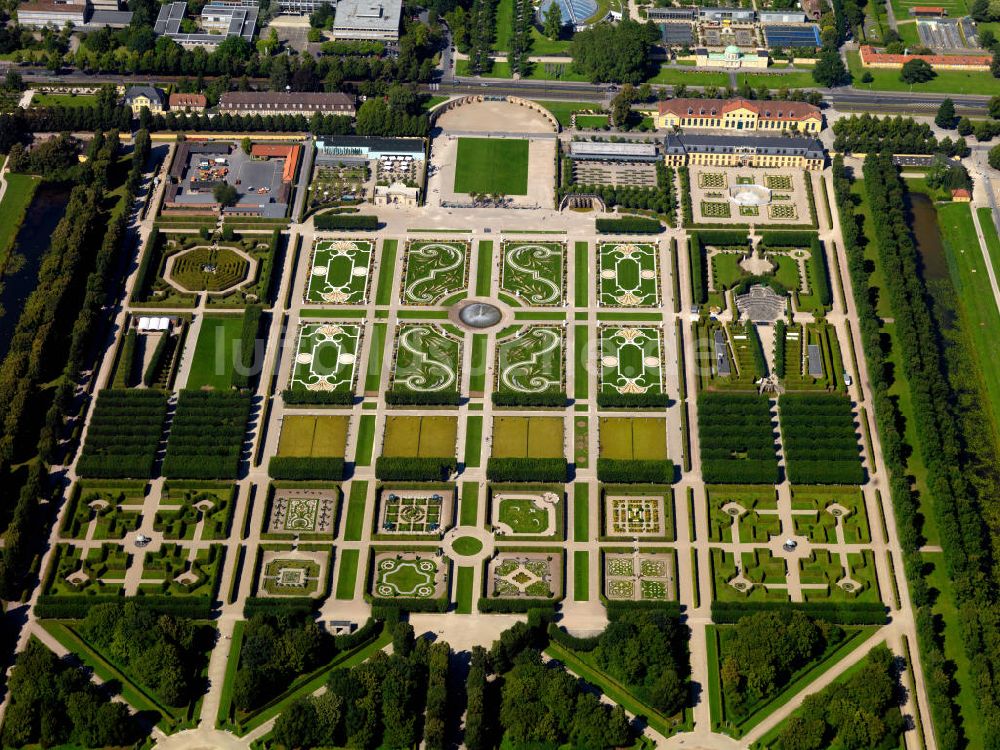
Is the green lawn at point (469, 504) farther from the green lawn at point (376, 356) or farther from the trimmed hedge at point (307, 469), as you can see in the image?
the green lawn at point (376, 356)

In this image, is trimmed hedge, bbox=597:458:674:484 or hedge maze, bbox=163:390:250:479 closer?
trimmed hedge, bbox=597:458:674:484

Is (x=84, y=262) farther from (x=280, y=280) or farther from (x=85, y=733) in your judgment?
(x=85, y=733)

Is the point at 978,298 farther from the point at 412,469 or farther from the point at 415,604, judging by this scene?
the point at 415,604

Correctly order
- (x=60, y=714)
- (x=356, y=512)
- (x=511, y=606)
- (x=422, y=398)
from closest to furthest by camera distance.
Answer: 1. (x=60, y=714)
2. (x=511, y=606)
3. (x=356, y=512)
4. (x=422, y=398)

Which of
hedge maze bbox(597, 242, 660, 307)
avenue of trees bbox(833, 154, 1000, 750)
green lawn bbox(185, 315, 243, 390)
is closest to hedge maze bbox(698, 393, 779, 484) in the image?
avenue of trees bbox(833, 154, 1000, 750)

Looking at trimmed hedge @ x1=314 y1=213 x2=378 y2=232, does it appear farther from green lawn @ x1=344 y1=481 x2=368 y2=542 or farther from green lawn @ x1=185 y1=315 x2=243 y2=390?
green lawn @ x1=344 y1=481 x2=368 y2=542

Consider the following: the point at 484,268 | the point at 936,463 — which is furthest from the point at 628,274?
the point at 936,463
